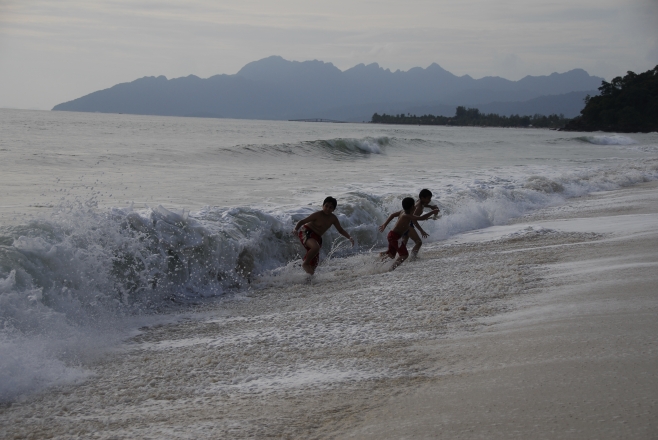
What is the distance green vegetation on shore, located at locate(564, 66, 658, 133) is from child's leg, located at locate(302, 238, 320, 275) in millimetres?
95349

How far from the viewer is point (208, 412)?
3.47 m

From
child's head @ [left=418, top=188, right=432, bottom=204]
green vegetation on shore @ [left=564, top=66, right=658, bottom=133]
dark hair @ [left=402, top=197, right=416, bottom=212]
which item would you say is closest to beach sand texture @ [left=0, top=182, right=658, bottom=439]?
dark hair @ [left=402, top=197, right=416, bottom=212]

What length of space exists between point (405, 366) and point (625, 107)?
10238 cm

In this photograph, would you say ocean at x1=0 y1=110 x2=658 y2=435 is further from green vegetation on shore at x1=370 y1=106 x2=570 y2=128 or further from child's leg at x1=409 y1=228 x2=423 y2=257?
green vegetation on shore at x1=370 y1=106 x2=570 y2=128

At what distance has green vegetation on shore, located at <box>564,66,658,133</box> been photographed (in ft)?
300

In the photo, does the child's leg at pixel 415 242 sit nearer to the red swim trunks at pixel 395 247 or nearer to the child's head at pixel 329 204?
the red swim trunks at pixel 395 247

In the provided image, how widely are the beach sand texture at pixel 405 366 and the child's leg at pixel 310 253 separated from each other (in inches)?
47.0

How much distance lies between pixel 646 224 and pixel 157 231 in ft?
22.4

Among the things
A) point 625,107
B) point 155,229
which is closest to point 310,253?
point 155,229

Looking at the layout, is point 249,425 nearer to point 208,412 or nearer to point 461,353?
point 208,412

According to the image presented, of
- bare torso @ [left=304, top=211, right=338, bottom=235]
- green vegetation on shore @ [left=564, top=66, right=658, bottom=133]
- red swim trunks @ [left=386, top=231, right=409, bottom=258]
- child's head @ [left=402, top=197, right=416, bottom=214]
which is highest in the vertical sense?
green vegetation on shore @ [left=564, top=66, right=658, bottom=133]

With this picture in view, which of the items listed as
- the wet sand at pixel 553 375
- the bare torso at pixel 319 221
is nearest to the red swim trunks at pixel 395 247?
the bare torso at pixel 319 221

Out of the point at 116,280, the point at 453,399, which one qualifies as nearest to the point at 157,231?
the point at 116,280

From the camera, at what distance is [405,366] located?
12.8 feet
